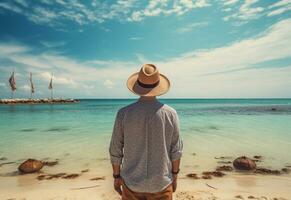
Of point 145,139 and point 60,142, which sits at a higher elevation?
point 145,139

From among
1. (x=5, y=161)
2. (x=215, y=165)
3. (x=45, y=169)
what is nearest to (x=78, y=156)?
(x=45, y=169)

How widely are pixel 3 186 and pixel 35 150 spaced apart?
14.5ft

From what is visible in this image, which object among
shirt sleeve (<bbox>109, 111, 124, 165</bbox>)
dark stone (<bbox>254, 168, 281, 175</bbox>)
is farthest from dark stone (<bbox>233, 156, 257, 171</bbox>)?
shirt sleeve (<bbox>109, 111, 124, 165</bbox>)

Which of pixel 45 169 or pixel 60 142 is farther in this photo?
pixel 60 142

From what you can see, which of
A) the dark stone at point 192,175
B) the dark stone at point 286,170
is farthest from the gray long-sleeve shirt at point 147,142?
the dark stone at point 286,170

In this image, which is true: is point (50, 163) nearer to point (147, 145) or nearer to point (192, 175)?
point (192, 175)

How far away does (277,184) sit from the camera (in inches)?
251

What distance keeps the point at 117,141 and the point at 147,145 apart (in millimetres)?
335

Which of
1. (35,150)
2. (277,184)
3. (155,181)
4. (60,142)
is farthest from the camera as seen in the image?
(60,142)

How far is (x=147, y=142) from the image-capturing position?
2350 millimetres

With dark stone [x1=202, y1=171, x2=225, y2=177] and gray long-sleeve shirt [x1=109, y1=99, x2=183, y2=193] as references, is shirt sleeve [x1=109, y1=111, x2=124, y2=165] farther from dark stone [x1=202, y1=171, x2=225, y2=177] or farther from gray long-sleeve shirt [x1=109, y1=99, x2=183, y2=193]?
→ dark stone [x1=202, y1=171, x2=225, y2=177]

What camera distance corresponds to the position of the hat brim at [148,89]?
2.47 metres

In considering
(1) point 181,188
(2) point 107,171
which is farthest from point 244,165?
(2) point 107,171

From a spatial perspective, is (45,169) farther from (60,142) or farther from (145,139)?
(145,139)
